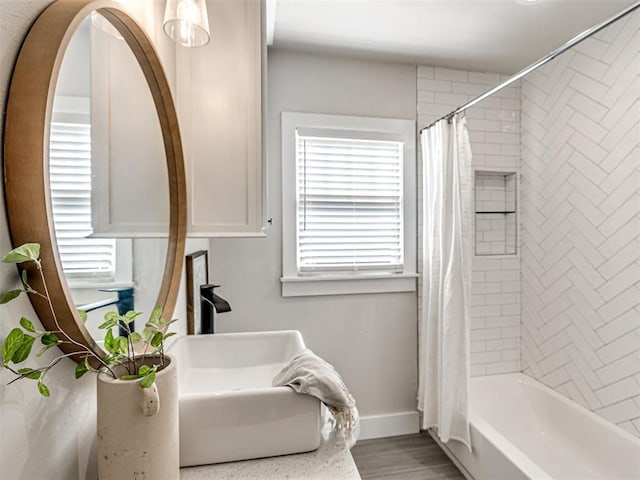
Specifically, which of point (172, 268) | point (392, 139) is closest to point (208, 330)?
point (172, 268)

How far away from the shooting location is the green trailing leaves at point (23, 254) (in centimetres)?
40

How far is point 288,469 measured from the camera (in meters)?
0.75

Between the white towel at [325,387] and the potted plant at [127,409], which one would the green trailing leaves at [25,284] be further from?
the white towel at [325,387]

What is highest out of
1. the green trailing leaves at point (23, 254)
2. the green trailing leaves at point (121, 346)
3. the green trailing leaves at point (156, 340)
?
the green trailing leaves at point (23, 254)

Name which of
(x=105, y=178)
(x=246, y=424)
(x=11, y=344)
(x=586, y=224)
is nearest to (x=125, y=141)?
(x=105, y=178)

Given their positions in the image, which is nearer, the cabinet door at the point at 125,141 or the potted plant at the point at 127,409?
the potted plant at the point at 127,409

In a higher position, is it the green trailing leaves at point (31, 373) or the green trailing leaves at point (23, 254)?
the green trailing leaves at point (23, 254)

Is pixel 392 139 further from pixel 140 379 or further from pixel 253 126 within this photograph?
pixel 140 379

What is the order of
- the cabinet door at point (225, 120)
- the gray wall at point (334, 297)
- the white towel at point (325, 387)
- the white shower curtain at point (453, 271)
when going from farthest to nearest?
the gray wall at point (334, 297) → the white shower curtain at point (453, 271) → the cabinet door at point (225, 120) → the white towel at point (325, 387)

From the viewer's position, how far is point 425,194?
7.60ft

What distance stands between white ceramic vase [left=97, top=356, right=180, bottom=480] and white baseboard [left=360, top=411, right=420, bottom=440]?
213 centimetres

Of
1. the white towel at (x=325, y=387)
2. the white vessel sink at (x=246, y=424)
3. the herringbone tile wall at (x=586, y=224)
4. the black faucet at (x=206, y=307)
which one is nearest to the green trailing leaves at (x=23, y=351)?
the white vessel sink at (x=246, y=424)

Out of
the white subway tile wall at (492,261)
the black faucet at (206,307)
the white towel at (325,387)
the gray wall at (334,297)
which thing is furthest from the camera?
the white subway tile wall at (492,261)

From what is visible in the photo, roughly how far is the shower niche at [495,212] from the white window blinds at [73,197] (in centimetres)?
252
